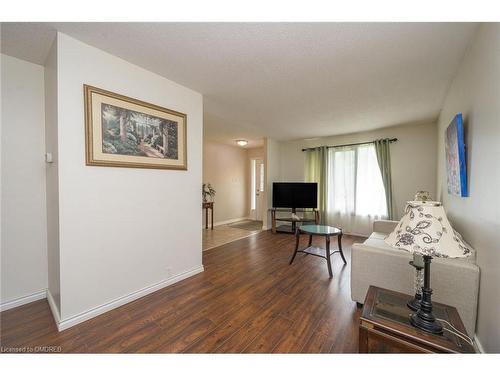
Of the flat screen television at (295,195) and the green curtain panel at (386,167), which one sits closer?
Answer: the green curtain panel at (386,167)

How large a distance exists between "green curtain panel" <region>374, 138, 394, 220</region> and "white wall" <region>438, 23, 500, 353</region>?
262 cm

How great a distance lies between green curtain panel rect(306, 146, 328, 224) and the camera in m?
4.85

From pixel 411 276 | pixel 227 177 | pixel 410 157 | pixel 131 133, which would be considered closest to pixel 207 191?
pixel 227 177

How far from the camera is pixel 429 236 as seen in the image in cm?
99

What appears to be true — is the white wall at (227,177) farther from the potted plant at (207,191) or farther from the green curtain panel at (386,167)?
the green curtain panel at (386,167)

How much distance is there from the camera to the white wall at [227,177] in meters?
5.70

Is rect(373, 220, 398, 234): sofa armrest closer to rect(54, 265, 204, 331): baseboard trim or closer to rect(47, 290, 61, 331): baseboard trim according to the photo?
rect(54, 265, 204, 331): baseboard trim

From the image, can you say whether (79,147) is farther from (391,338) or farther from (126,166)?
(391,338)

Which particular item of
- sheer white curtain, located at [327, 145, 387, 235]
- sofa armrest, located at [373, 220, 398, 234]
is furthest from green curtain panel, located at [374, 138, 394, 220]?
sofa armrest, located at [373, 220, 398, 234]

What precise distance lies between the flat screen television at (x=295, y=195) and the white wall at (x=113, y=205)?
113 inches

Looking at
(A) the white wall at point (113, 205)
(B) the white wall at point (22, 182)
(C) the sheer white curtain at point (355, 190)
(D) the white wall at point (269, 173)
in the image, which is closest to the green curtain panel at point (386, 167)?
(C) the sheer white curtain at point (355, 190)

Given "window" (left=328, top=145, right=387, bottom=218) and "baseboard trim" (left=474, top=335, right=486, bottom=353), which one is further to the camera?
"window" (left=328, top=145, right=387, bottom=218)

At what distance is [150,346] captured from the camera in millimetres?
1411
